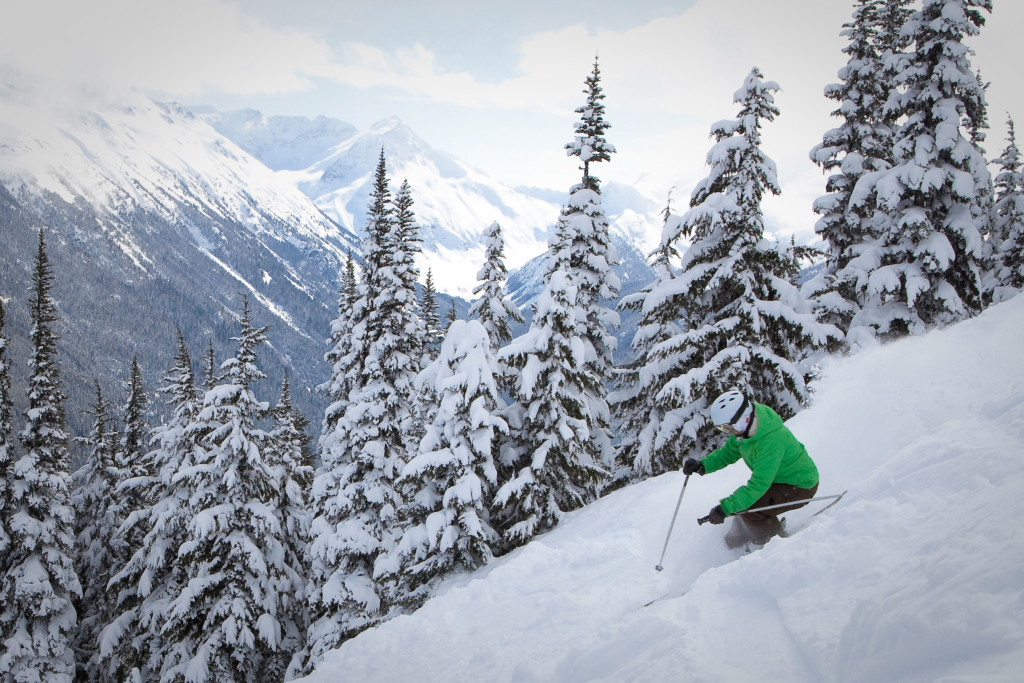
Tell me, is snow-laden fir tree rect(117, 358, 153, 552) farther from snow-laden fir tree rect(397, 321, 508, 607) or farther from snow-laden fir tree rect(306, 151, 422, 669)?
snow-laden fir tree rect(397, 321, 508, 607)

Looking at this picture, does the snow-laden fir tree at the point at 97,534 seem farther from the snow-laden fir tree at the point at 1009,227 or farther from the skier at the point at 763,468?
the snow-laden fir tree at the point at 1009,227

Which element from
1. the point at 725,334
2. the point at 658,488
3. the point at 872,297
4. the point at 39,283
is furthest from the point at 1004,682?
the point at 39,283

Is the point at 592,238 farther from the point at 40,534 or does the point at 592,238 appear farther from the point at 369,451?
the point at 40,534

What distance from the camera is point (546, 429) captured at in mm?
14805

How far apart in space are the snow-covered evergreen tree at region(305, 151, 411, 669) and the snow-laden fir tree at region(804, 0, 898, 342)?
14.3 m

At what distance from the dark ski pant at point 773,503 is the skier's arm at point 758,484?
0.34 metres

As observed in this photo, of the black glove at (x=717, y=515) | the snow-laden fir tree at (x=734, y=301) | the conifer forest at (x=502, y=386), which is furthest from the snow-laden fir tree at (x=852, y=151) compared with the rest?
the black glove at (x=717, y=515)

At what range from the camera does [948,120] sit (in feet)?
50.7

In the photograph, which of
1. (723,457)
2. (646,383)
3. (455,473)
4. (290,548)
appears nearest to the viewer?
(723,457)

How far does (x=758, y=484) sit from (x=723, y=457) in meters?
1.27

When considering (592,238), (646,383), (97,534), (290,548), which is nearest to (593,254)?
(592,238)

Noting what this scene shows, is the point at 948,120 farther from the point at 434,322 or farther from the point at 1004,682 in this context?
the point at 434,322

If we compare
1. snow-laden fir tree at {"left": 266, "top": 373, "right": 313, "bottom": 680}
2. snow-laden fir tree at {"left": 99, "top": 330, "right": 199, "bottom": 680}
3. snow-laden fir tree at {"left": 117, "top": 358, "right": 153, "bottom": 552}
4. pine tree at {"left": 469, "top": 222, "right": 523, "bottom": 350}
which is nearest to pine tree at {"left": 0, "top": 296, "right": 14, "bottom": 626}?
snow-laden fir tree at {"left": 99, "top": 330, "right": 199, "bottom": 680}

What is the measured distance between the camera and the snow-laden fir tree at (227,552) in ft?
58.0
